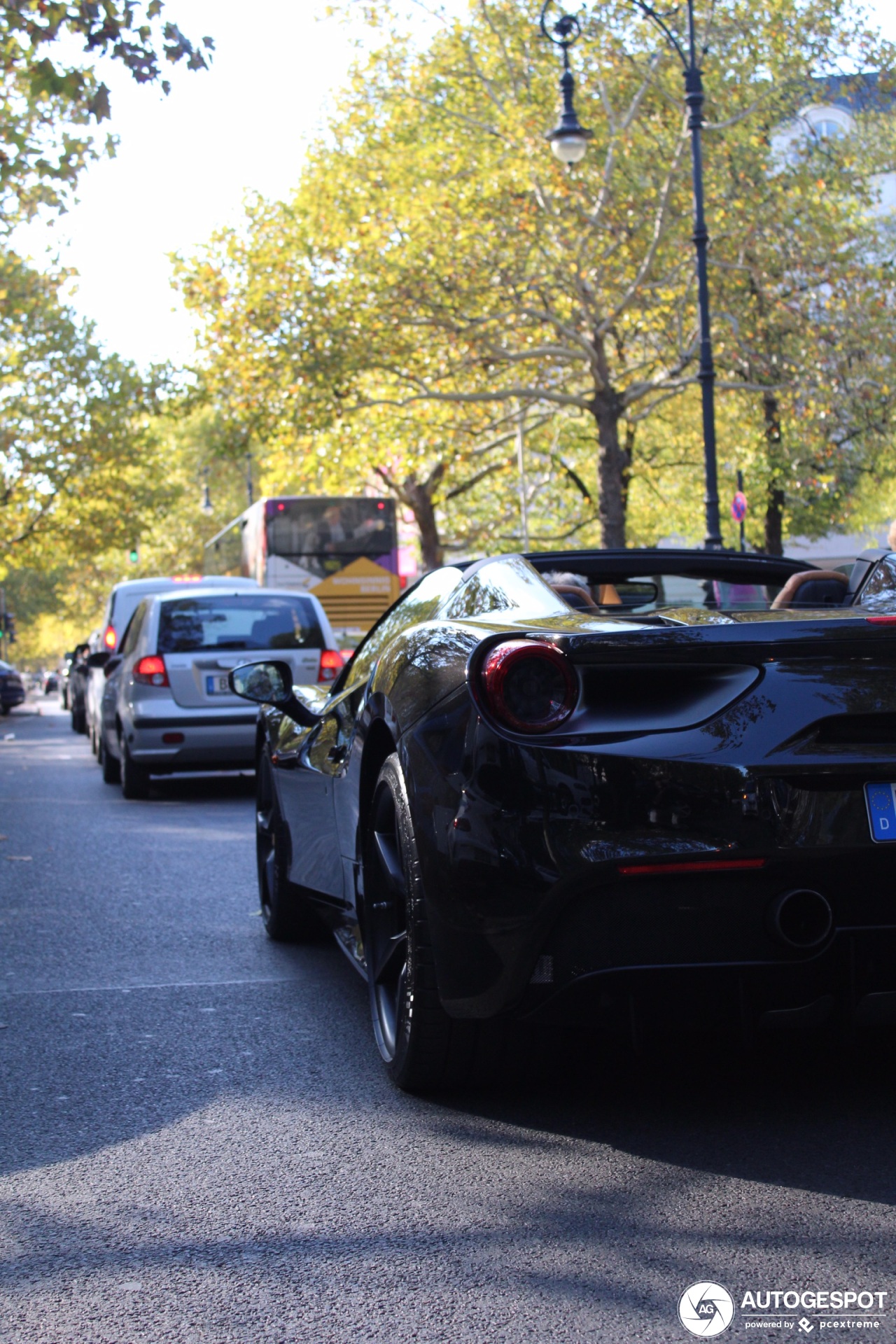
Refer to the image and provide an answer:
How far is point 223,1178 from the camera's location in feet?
11.0

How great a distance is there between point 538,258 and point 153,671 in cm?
1750

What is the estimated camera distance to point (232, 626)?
490 inches

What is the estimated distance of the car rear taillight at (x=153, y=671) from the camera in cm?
1234

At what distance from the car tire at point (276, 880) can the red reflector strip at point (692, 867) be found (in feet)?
8.62

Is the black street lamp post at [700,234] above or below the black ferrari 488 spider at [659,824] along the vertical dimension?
above

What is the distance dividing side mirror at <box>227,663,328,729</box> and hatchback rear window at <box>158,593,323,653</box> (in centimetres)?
667

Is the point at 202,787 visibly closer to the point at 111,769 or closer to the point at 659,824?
the point at 111,769

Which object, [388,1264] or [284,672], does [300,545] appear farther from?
[388,1264]

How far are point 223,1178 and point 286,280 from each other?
81.3 feet

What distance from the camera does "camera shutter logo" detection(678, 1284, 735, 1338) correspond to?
8.21 feet

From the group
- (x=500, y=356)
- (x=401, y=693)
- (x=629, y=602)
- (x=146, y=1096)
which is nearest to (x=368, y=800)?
(x=401, y=693)

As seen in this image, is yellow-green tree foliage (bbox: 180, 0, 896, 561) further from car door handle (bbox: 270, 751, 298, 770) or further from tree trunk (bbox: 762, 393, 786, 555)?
car door handle (bbox: 270, 751, 298, 770)

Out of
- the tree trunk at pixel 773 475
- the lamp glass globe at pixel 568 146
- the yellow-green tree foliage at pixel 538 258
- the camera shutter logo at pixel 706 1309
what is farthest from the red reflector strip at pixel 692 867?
the tree trunk at pixel 773 475

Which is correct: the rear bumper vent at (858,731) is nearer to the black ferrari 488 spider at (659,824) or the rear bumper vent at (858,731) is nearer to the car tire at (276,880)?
the black ferrari 488 spider at (659,824)
